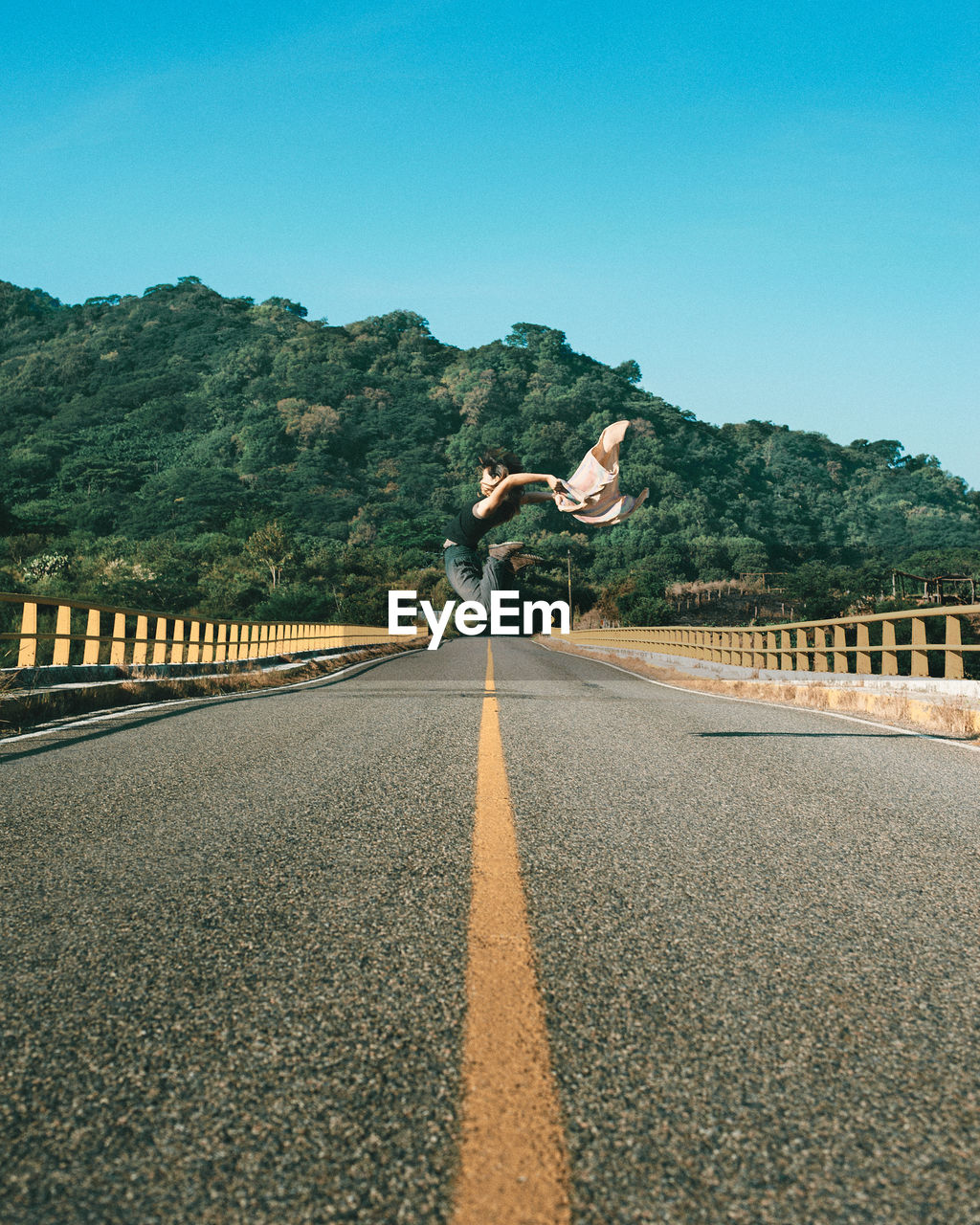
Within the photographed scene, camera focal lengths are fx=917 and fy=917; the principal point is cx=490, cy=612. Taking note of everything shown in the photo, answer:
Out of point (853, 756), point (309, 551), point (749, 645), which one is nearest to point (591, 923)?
point (853, 756)

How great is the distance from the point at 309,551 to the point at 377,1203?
102517mm

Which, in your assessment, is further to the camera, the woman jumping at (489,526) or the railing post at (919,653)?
the railing post at (919,653)

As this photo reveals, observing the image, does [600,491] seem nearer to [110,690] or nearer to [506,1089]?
[110,690]

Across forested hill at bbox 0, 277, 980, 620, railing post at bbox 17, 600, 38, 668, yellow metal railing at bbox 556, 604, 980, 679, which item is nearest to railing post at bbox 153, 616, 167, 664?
railing post at bbox 17, 600, 38, 668

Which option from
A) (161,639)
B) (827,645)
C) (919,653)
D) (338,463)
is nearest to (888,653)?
(919,653)

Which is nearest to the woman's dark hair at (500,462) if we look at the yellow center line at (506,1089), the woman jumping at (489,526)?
the woman jumping at (489,526)

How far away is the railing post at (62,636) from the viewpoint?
A: 10.5 meters

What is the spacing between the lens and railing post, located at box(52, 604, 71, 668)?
412 inches

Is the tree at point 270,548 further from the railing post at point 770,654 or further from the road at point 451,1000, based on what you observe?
the road at point 451,1000

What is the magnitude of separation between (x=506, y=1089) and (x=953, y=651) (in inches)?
332

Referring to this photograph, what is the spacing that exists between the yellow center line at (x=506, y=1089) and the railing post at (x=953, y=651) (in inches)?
281

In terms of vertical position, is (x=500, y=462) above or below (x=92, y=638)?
above

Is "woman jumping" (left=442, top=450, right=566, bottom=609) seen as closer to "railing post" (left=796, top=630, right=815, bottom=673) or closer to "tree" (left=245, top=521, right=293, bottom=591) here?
"railing post" (left=796, top=630, right=815, bottom=673)

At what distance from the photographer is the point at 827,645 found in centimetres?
1550
